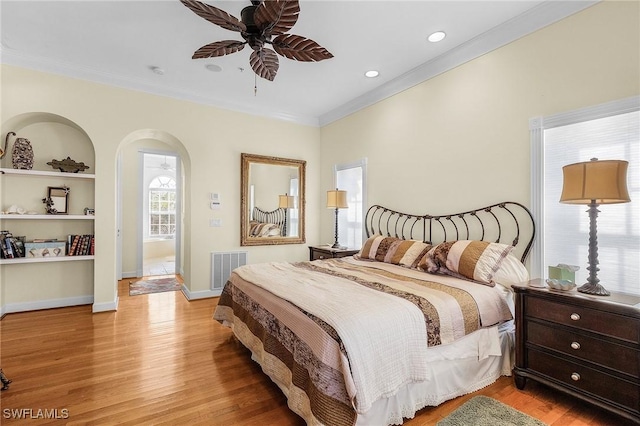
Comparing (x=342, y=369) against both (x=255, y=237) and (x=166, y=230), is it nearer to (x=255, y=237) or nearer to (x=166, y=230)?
(x=255, y=237)

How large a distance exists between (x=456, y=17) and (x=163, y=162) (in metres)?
8.31

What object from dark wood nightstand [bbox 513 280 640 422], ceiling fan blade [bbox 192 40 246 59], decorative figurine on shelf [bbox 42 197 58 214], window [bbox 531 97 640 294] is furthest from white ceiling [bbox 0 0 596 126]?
dark wood nightstand [bbox 513 280 640 422]

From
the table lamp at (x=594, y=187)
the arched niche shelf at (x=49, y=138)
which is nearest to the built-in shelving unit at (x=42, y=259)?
the arched niche shelf at (x=49, y=138)

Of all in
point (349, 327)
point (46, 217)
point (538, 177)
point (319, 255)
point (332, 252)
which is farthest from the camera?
point (319, 255)

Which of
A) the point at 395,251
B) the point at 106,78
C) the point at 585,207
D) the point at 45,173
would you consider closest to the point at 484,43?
the point at 585,207

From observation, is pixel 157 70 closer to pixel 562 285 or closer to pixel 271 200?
pixel 271 200

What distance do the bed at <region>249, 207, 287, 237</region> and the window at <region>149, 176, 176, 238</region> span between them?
4.90 metres

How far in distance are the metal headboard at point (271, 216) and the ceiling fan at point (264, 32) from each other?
8.53ft

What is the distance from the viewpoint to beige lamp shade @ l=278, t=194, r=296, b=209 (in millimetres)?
5266

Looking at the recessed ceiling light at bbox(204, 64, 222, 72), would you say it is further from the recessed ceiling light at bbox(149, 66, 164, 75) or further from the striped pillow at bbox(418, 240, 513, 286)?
the striped pillow at bbox(418, 240, 513, 286)

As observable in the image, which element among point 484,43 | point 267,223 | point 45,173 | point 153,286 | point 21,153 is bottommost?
point 153,286

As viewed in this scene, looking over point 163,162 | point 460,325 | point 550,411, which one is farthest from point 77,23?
point 163,162

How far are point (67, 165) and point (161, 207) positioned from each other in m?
5.12

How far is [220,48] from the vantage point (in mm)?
2465
